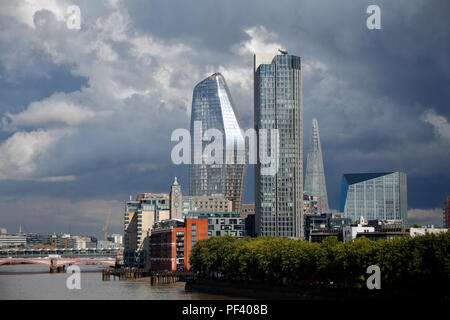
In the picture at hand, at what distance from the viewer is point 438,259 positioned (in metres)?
92.7

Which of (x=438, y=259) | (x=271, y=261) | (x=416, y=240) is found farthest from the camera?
(x=271, y=261)

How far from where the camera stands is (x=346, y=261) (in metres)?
109

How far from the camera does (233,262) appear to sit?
14725cm

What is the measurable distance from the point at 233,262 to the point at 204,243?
29180mm

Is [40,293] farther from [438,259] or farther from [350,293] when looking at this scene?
[438,259]

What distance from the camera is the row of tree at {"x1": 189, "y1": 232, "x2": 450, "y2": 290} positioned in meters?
94.9

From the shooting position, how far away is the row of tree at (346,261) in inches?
3735
